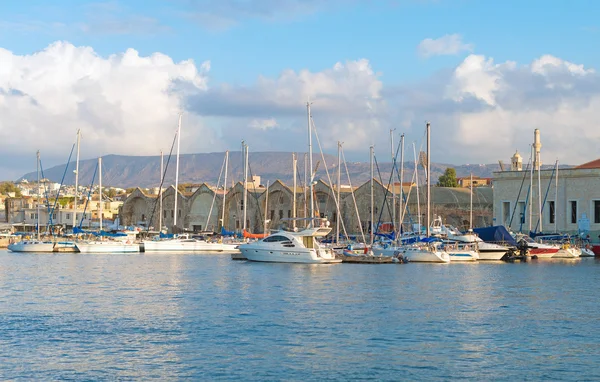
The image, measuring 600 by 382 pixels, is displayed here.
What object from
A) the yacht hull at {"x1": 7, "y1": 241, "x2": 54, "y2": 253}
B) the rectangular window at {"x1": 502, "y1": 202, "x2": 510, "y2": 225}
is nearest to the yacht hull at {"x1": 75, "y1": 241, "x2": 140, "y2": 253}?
the yacht hull at {"x1": 7, "y1": 241, "x2": 54, "y2": 253}

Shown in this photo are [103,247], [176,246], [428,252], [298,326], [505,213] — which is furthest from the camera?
[505,213]

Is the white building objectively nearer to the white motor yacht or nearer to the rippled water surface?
the white motor yacht

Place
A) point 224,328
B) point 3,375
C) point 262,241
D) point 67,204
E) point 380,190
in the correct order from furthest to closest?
point 67,204 → point 380,190 → point 262,241 → point 224,328 → point 3,375

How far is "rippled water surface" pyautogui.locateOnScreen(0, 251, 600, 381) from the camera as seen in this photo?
21.8 m

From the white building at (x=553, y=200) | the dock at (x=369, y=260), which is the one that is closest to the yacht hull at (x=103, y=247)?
the dock at (x=369, y=260)

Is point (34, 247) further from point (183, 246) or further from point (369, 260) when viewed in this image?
point (369, 260)

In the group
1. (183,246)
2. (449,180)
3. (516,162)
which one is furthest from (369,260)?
(449,180)

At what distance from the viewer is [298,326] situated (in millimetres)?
28156

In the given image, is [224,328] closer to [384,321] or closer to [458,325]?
[384,321]

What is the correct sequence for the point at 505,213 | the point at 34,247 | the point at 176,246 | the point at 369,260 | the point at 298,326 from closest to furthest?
the point at 298,326 → the point at 369,260 → the point at 176,246 → the point at 34,247 → the point at 505,213

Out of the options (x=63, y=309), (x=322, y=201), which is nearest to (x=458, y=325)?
(x=63, y=309)

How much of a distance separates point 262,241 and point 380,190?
31582mm

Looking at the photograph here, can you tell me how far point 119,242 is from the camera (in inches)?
2874

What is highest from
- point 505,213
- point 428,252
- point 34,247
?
point 505,213
